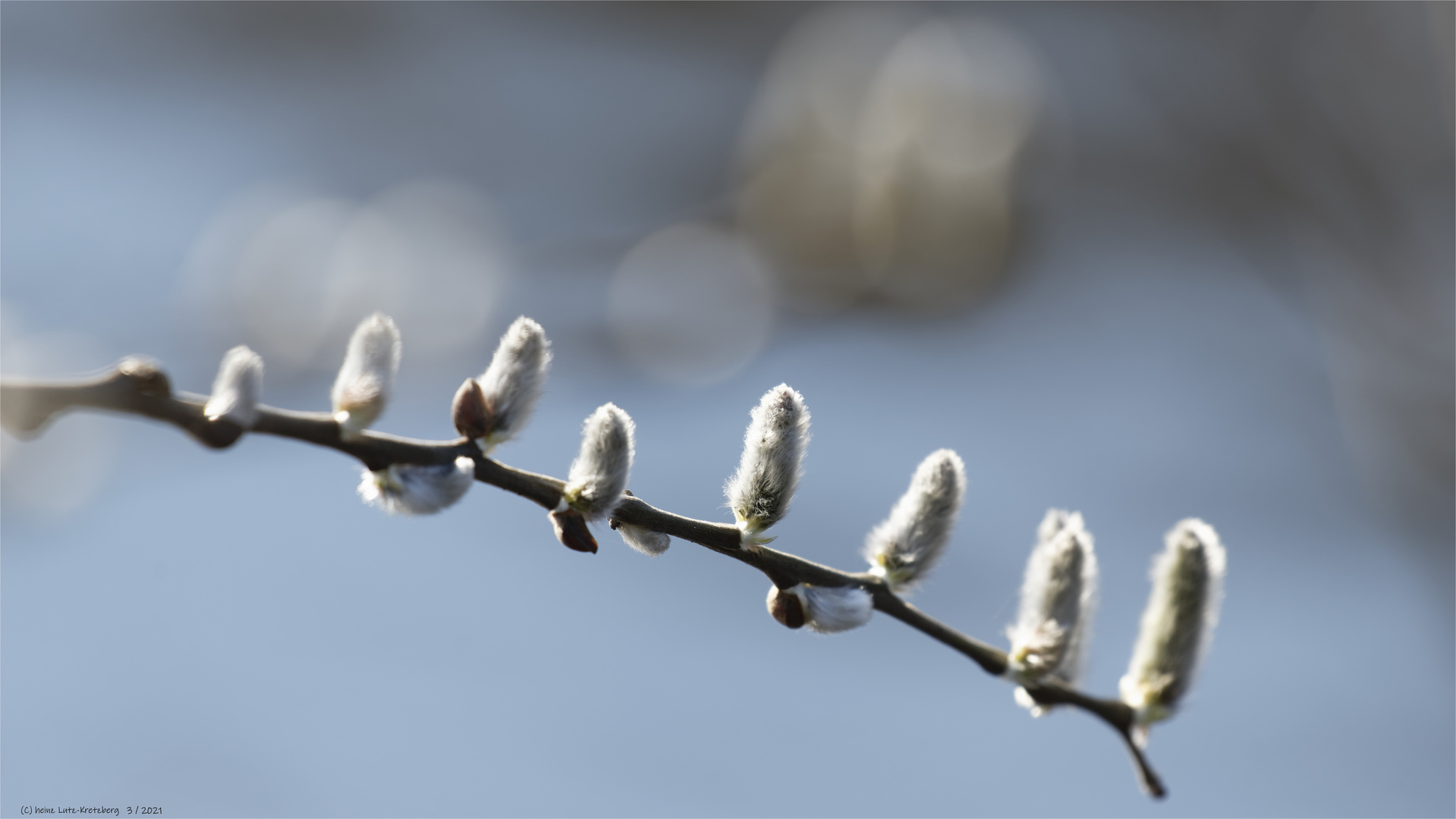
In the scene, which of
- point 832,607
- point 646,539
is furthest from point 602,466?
point 832,607

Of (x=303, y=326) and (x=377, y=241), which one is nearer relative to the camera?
(x=303, y=326)

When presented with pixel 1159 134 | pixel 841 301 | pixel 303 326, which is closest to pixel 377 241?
pixel 303 326

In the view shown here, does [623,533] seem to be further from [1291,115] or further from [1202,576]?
[1291,115]

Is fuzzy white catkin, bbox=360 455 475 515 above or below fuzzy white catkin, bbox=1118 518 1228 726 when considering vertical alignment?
below

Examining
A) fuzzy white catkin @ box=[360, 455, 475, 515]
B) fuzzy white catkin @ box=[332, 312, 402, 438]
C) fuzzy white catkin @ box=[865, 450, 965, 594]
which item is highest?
fuzzy white catkin @ box=[865, 450, 965, 594]

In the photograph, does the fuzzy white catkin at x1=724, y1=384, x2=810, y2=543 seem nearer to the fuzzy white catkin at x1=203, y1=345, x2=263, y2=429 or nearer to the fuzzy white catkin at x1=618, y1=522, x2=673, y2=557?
the fuzzy white catkin at x1=618, y1=522, x2=673, y2=557

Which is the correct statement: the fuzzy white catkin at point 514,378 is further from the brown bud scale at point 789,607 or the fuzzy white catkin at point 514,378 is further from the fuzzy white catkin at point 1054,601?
the fuzzy white catkin at point 1054,601

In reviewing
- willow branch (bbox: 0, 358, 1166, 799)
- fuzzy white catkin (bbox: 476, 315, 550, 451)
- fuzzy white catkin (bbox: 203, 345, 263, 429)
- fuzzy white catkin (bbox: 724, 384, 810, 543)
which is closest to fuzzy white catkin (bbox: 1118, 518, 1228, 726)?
willow branch (bbox: 0, 358, 1166, 799)
